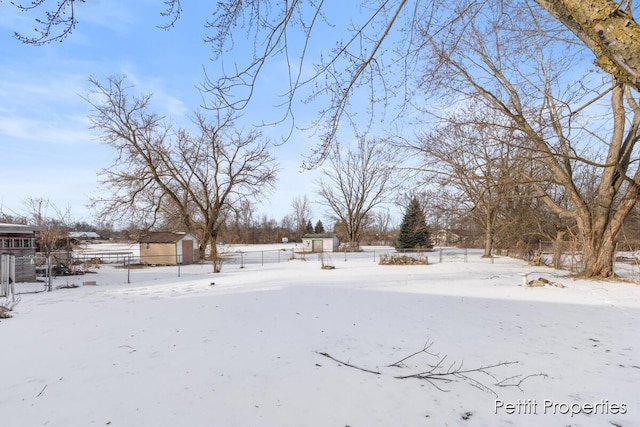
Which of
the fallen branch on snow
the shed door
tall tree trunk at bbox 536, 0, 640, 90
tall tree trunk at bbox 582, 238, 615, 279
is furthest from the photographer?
the shed door

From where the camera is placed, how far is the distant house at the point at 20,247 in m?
15.0

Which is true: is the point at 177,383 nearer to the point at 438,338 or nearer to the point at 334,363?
the point at 334,363

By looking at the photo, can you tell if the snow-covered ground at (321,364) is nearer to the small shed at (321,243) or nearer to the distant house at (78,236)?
the distant house at (78,236)

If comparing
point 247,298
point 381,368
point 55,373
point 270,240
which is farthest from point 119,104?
point 270,240

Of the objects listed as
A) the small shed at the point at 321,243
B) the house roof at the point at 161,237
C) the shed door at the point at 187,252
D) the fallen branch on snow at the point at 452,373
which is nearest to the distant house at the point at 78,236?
the house roof at the point at 161,237

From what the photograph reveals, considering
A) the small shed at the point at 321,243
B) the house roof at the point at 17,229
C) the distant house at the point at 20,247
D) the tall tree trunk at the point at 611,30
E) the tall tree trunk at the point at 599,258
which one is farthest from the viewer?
the small shed at the point at 321,243

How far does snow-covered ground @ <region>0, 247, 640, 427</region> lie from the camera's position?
2896mm

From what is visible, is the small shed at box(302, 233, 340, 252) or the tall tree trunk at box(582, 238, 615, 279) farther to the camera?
the small shed at box(302, 233, 340, 252)

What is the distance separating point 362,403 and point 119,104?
1127 inches

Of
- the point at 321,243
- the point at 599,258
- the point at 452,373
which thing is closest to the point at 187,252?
the point at 321,243

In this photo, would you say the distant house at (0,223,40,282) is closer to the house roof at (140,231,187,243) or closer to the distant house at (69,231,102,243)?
the distant house at (69,231,102,243)

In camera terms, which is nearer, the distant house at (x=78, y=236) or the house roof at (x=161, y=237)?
the distant house at (x=78, y=236)

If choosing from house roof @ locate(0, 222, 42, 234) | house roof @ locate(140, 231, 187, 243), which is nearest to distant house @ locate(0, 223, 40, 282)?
house roof @ locate(0, 222, 42, 234)

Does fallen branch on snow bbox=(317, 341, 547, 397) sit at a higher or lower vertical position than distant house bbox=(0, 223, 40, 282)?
Result: lower
